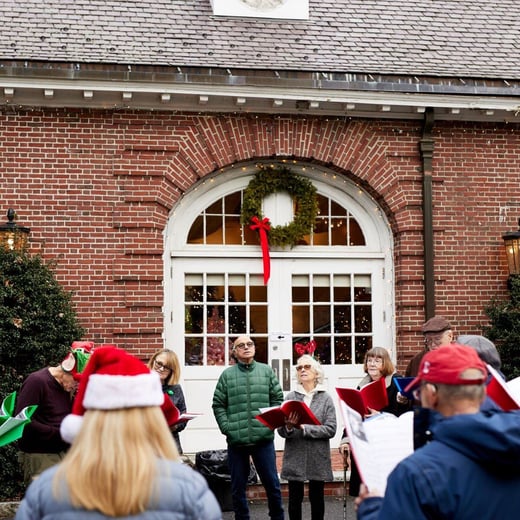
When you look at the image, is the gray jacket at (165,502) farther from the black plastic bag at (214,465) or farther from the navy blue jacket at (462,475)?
the black plastic bag at (214,465)

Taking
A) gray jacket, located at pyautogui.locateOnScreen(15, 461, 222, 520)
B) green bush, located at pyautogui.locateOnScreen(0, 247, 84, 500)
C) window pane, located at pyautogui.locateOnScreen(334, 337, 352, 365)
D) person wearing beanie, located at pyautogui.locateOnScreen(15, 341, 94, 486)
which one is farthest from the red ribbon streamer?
gray jacket, located at pyautogui.locateOnScreen(15, 461, 222, 520)

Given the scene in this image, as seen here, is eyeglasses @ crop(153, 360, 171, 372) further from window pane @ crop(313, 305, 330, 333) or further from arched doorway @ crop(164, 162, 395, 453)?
window pane @ crop(313, 305, 330, 333)

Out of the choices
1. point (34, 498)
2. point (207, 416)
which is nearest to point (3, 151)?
point (207, 416)

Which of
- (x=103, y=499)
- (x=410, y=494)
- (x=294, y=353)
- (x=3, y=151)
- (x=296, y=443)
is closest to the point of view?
(x=103, y=499)

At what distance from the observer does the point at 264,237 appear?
1099 centimetres

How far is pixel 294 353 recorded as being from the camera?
11156 millimetres

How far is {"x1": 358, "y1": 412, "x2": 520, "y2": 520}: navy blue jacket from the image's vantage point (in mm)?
2666

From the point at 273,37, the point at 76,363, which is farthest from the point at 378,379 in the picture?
the point at 273,37

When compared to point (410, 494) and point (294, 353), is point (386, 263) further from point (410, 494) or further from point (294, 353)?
point (410, 494)

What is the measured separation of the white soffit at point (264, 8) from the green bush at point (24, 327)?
4.62m

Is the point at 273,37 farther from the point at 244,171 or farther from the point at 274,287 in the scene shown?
the point at 274,287

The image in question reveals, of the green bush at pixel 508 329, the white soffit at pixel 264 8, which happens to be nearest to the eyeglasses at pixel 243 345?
the green bush at pixel 508 329

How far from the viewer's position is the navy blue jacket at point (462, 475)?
2.67 metres

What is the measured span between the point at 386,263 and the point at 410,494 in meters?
8.82
